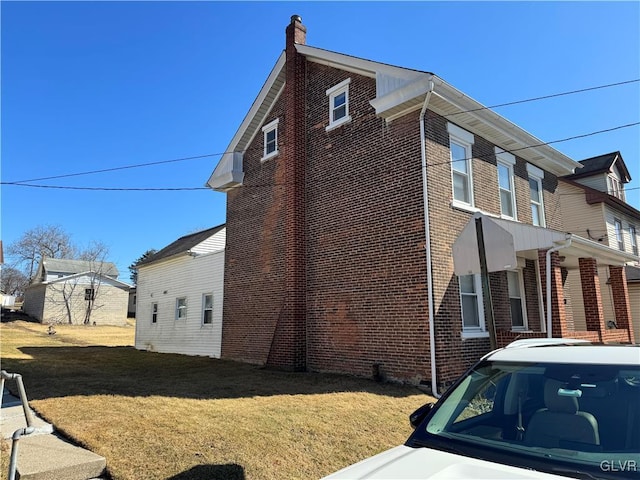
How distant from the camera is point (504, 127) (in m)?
12.4

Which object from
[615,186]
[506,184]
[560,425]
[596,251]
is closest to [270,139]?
[506,184]

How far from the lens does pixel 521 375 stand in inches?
137

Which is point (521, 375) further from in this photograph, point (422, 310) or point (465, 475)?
point (422, 310)

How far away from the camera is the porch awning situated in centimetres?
615

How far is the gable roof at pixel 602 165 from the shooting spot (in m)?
23.4

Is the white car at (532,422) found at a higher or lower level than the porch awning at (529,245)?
lower

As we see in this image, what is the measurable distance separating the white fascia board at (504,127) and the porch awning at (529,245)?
2729 mm

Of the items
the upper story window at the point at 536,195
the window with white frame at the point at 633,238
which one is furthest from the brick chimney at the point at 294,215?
the window with white frame at the point at 633,238

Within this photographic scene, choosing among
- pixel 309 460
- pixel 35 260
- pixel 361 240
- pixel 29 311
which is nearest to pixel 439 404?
pixel 309 460

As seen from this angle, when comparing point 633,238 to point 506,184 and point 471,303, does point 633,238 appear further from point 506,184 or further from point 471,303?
point 471,303

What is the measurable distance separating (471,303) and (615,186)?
18.8 m

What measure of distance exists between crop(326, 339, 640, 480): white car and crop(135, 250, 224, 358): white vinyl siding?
1356 centimetres

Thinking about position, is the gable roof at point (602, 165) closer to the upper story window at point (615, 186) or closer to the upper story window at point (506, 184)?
the upper story window at point (615, 186)

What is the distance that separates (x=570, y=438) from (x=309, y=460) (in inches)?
128
